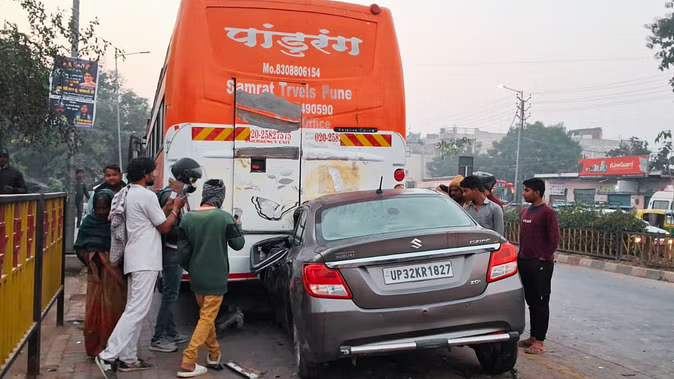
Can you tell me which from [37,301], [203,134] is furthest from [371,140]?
[37,301]

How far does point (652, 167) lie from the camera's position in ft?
167

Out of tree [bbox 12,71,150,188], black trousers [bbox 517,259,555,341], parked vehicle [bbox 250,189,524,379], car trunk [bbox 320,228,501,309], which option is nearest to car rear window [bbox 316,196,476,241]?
parked vehicle [bbox 250,189,524,379]

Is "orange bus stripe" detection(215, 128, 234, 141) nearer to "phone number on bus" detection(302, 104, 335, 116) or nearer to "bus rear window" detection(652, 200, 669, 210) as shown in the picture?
"phone number on bus" detection(302, 104, 335, 116)

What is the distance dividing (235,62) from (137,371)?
11.0 ft

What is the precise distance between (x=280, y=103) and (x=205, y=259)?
246 cm

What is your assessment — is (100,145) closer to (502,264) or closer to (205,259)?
(205,259)

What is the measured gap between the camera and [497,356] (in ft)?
16.2

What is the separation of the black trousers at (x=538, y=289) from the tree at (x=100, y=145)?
34.7 meters

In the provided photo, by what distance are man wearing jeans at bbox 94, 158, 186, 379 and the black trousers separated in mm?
3267

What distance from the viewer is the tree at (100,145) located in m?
44.4

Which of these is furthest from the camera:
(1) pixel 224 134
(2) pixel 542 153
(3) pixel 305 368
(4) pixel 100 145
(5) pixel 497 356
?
(2) pixel 542 153

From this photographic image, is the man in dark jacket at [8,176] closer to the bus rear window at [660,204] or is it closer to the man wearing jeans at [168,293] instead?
the man wearing jeans at [168,293]

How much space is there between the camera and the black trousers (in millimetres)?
5793

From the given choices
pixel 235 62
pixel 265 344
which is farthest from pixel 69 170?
pixel 265 344
